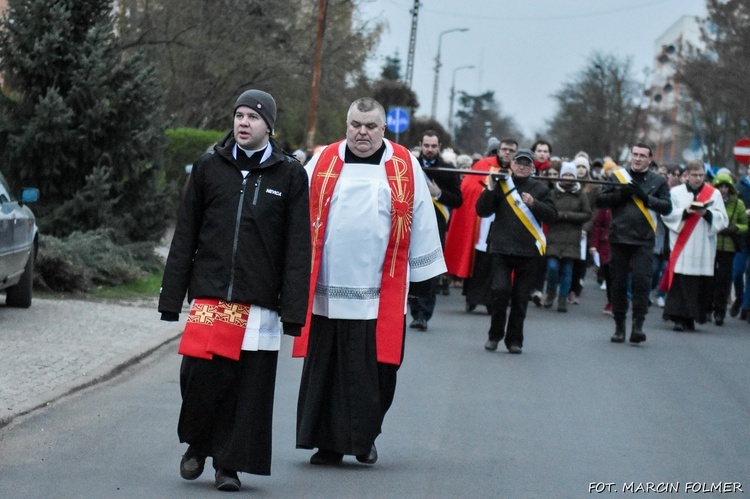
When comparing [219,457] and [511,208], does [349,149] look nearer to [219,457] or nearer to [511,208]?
[219,457]

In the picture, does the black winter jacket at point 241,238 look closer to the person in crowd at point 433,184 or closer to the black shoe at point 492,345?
the person in crowd at point 433,184

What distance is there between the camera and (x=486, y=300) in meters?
16.8

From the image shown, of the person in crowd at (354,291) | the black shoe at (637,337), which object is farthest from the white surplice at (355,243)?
the black shoe at (637,337)

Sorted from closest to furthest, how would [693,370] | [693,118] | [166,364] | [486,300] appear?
[166,364]
[693,370]
[486,300]
[693,118]

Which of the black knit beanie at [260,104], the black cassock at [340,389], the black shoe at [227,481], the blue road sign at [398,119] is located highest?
the blue road sign at [398,119]

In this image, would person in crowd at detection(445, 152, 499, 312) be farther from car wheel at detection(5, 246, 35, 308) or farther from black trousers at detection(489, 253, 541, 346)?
car wheel at detection(5, 246, 35, 308)

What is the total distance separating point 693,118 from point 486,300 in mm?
31539

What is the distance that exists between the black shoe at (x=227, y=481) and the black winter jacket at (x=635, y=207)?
7.77 m

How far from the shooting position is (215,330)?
255 inches

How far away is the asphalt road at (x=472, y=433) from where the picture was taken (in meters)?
6.95

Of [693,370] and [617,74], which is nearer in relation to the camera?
[693,370]

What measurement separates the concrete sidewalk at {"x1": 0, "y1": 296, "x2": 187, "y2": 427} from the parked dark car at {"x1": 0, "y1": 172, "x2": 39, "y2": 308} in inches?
7.5

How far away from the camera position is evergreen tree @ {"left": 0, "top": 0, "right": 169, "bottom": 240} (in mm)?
17625

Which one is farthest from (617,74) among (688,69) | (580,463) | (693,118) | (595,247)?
(580,463)
